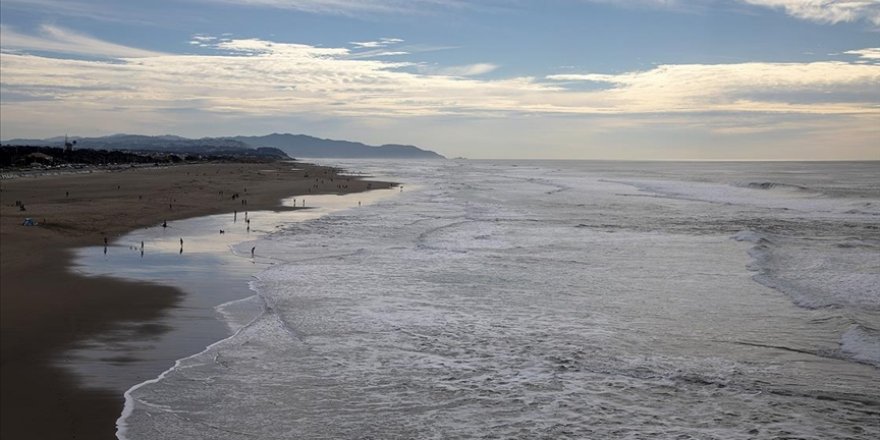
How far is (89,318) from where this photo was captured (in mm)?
12508

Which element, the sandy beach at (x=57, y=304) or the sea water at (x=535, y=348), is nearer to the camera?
the sandy beach at (x=57, y=304)

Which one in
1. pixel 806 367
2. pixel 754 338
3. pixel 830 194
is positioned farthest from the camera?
pixel 830 194

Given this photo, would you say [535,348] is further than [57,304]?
No

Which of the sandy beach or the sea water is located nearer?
the sandy beach

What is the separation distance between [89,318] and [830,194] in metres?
56.9

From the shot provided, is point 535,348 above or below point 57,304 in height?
below

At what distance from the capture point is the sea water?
8305mm

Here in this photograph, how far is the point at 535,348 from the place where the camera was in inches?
448

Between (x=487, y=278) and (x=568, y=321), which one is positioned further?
(x=487, y=278)

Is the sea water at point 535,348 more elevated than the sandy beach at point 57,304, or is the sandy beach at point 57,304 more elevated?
the sandy beach at point 57,304

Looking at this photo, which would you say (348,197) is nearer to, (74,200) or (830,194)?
(74,200)

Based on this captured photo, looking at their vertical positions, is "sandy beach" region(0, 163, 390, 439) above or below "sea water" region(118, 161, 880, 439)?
above

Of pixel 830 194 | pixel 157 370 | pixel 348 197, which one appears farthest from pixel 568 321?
pixel 830 194

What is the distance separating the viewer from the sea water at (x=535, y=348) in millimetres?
8305
